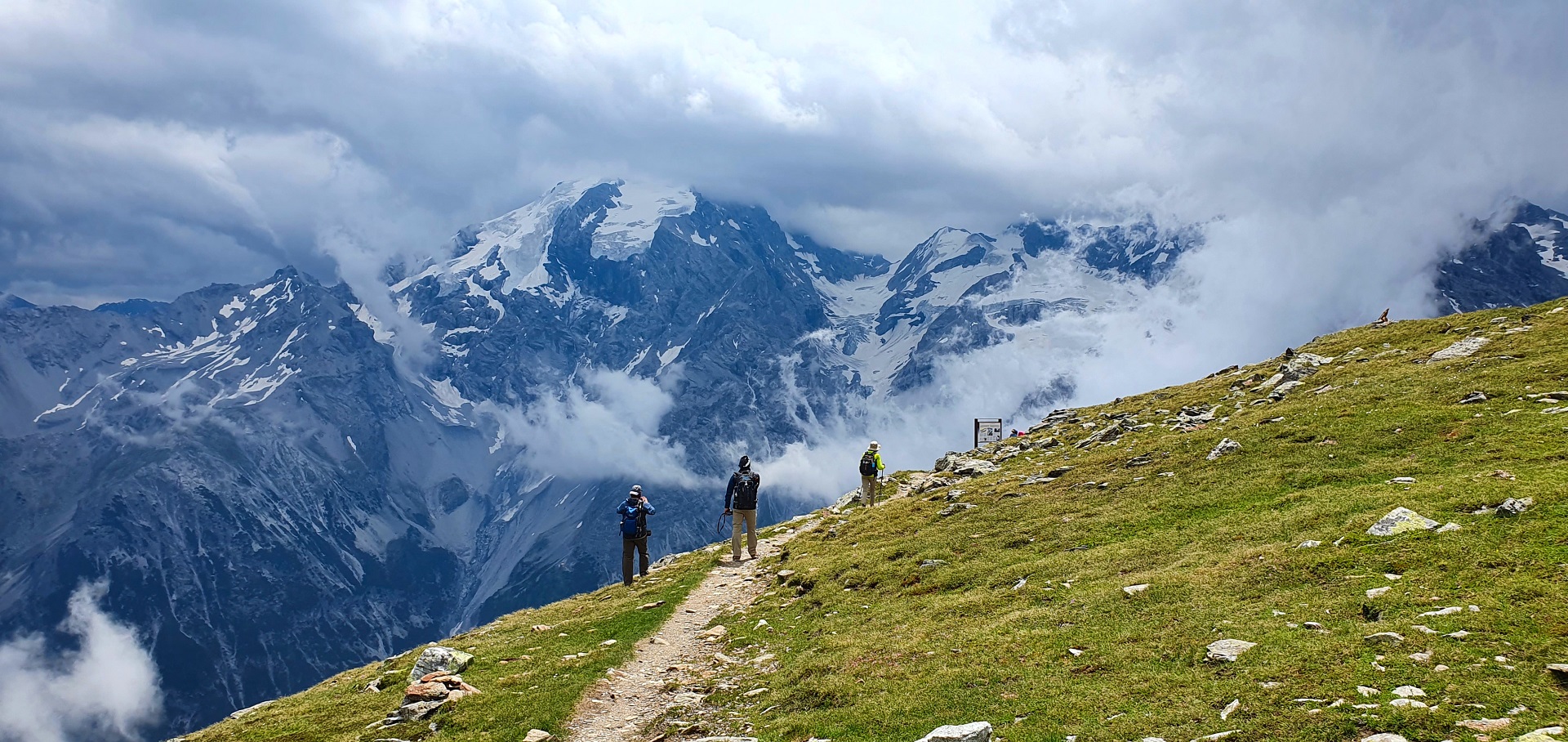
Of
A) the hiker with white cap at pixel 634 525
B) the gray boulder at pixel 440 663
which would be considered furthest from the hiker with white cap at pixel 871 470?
the gray boulder at pixel 440 663

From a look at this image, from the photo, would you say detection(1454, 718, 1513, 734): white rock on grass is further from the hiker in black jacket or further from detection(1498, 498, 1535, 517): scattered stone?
the hiker in black jacket

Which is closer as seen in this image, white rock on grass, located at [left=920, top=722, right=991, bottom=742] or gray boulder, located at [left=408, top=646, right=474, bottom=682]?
white rock on grass, located at [left=920, top=722, right=991, bottom=742]

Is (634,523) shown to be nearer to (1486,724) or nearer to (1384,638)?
(1384,638)

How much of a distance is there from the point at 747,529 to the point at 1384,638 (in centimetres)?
3185

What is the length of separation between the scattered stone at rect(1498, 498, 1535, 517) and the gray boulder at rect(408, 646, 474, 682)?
29.1m

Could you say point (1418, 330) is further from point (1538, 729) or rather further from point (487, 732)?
point (487, 732)

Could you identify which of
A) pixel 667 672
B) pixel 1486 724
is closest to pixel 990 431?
pixel 667 672

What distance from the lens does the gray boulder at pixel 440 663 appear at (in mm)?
25188

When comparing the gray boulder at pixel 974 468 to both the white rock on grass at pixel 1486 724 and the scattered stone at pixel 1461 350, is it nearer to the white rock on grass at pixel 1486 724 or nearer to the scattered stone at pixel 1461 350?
the scattered stone at pixel 1461 350

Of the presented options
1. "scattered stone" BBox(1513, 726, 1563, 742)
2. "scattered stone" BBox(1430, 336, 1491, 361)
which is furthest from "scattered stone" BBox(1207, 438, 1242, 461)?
"scattered stone" BBox(1513, 726, 1563, 742)

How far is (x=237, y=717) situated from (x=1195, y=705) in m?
30.8

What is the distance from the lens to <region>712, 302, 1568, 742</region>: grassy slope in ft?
47.0

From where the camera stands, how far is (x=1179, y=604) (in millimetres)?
20172

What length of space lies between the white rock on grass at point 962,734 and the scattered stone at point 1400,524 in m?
12.9
